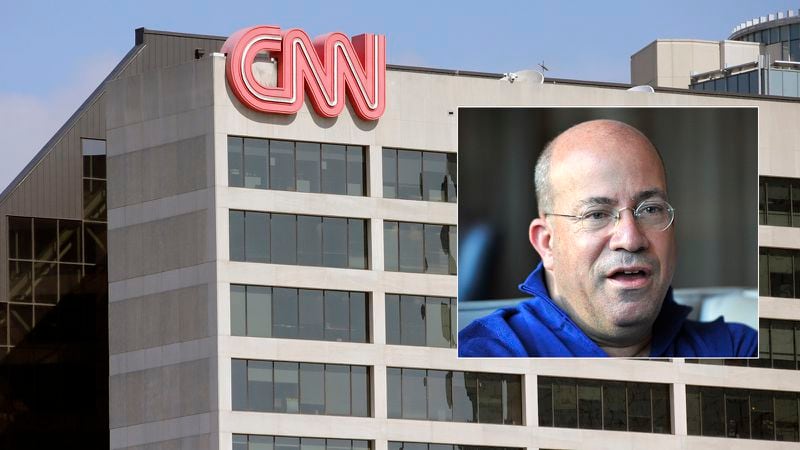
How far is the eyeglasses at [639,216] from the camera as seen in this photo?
100m

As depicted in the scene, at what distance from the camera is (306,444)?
95.4 metres

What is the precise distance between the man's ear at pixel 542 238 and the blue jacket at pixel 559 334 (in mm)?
565

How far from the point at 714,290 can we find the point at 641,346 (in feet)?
14.5

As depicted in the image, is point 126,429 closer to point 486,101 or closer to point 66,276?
point 66,276

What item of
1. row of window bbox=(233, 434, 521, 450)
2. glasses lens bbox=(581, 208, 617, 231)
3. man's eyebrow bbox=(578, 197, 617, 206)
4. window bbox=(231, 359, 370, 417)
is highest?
man's eyebrow bbox=(578, 197, 617, 206)

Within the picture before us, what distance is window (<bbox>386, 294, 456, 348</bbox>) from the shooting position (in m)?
98.5

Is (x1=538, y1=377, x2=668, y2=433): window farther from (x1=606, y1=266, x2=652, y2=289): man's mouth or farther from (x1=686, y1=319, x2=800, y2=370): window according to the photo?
(x1=686, y1=319, x2=800, y2=370): window

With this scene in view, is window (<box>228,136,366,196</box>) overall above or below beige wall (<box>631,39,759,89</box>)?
below

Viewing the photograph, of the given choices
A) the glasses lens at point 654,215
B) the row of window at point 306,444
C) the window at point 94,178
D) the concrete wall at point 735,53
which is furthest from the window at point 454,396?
the concrete wall at point 735,53

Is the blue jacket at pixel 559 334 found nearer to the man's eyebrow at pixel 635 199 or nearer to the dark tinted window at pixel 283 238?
the man's eyebrow at pixel 635 199

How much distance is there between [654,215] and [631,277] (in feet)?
10.4

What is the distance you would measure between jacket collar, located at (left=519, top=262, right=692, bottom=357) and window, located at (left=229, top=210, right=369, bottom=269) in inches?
336

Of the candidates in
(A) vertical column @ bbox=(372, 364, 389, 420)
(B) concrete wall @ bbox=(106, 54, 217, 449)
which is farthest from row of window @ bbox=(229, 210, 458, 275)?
(A) vertical column @ bbox=(372, 364, 389, 420)

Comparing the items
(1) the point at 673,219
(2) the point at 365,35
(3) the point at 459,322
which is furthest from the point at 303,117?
(1) the point at 673,219
